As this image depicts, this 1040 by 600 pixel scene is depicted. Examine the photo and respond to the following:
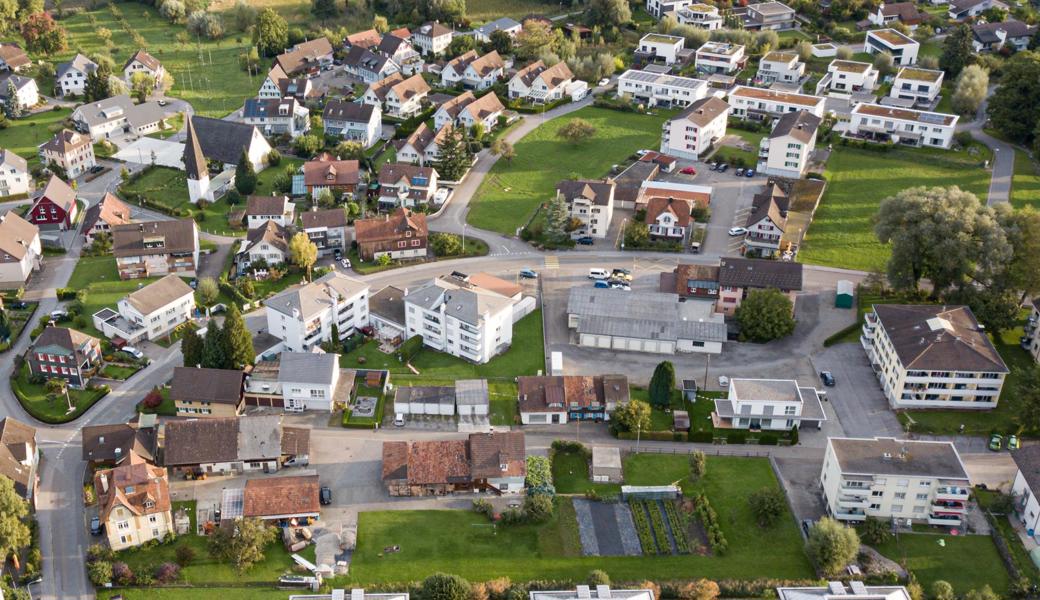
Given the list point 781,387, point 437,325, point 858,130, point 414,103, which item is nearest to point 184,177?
point 414,103

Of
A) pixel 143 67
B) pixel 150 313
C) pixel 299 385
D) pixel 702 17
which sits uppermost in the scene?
pixel 702 17

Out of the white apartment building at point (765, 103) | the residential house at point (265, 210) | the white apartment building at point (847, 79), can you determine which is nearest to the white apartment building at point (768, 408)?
the residential house at point (265, 210)

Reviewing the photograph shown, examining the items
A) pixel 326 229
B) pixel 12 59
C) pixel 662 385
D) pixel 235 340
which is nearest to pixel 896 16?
pixel 326 229

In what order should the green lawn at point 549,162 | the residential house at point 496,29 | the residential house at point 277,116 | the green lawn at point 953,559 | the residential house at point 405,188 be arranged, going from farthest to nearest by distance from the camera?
1. the residential house at point 496,29
2. the residential house at point 277,116
3. the green lawn at point 549,162
4. the residential house at point 405,188
5. the green lawn at point 953,559

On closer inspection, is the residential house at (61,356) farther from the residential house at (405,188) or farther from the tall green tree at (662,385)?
the tall green tree at (662,385)

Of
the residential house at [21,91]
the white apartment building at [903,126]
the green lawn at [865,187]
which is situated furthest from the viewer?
the residential house at [21,91]

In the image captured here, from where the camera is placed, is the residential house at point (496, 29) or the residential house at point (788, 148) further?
the residential house at point (496, 29)

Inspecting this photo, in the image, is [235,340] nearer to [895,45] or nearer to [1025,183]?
[1025,183]

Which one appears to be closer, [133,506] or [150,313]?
[133,506]
